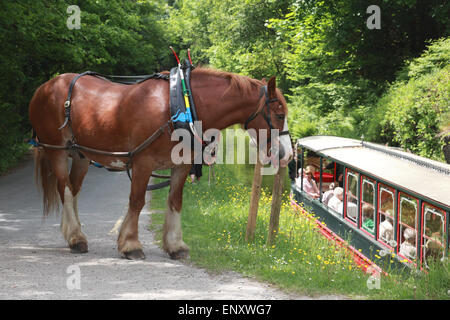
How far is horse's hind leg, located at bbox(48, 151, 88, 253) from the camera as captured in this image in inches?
314

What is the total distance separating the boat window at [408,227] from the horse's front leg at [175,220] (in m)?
3.24

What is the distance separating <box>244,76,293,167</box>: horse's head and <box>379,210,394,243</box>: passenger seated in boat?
270cm

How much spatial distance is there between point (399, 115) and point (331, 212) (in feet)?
18.5

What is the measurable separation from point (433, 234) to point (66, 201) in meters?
5.21

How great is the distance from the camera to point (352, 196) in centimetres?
1065

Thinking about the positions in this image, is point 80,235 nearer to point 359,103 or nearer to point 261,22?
point 359,103

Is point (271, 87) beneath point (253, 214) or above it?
above

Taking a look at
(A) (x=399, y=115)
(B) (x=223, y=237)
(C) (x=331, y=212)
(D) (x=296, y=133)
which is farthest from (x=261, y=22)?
(B) (x=223, y=237)
